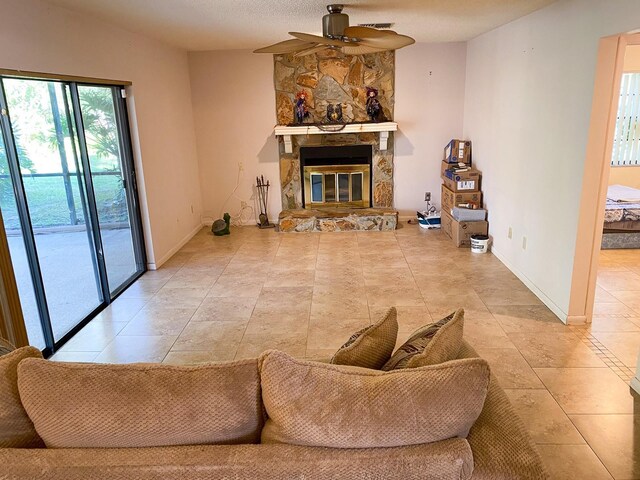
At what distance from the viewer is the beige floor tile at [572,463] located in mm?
2023

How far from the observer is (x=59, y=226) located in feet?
11.6

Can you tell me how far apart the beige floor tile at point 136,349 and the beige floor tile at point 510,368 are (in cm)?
214

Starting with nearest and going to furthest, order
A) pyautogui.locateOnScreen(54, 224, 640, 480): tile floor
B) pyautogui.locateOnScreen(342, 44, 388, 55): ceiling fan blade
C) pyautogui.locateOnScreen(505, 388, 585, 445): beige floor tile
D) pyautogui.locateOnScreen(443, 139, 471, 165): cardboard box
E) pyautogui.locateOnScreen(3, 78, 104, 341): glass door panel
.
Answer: pyautogui.locateOnScreen(505, 388, 585, 445): beige floor tile, pyautogui.locateOnScreen(54, 224, 640, 480): tile floor, pyautogui.locateOnScreen(3, 78, 104, 341): glass door panel, pyautogui.locateOnScreen(342, 44, 388, 55): ceiling fan blade, pyautogui.locateOnScreen(443, 139, 471, 165): cardboard box

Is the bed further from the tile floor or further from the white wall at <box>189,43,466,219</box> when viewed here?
the white wall at <box>189,43,466,219</box>

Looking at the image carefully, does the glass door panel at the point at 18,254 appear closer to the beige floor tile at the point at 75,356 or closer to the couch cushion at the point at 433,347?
the beige floor tile at the point at 75,356

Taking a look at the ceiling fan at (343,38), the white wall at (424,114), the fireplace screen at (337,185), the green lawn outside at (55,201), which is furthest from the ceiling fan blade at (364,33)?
the fireplace screen at (337,185)

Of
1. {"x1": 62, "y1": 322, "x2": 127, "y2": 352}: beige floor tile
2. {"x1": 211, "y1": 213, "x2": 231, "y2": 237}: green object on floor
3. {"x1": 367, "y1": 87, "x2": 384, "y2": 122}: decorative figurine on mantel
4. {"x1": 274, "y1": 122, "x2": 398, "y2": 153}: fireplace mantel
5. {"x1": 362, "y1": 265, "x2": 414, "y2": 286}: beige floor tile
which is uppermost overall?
{"x1": 367, "y1": 87, "x2": 384, "y2": 122}: decorative figurine on mantel

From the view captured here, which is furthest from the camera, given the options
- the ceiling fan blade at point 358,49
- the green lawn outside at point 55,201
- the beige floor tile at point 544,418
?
the ceiling fan blade at point 358,49

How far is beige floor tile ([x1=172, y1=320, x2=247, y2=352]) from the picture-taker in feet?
10.7

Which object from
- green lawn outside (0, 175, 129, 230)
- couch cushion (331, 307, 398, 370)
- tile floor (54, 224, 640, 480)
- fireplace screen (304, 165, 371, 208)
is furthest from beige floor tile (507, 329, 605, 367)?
fireplace screen (304, 165, 371, 208)

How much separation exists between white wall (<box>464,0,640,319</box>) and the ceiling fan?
3.79 ft

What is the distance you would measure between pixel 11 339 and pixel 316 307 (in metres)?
2.10

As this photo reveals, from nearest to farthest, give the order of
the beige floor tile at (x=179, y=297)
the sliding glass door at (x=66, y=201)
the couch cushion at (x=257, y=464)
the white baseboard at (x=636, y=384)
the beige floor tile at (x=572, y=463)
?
the couch cushion at (x=257, y=464) → the beige floor tile at (x=572, y=463) → the white baseboard at (x=636, y=384) → the sliding glass door at (x=66, y=201) → the beige floor tile at (x=179, y=297)

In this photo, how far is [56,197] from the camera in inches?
136
